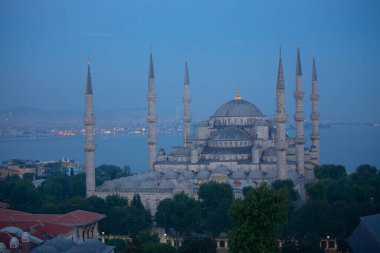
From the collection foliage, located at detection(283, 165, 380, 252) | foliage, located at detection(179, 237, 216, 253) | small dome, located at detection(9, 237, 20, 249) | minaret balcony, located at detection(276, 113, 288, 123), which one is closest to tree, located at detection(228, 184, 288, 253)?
foliage, located at detection(179, 237, 216, 253)

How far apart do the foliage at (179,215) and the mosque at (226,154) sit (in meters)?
4.05

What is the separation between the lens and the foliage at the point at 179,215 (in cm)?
2419

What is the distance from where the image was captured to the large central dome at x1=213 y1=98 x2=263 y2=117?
120 ft

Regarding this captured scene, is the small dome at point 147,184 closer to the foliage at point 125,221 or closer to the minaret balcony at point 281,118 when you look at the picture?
the foliage at point 125,221

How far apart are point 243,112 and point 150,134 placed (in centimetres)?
512

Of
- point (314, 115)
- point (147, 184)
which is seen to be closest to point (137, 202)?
point (147, 184)

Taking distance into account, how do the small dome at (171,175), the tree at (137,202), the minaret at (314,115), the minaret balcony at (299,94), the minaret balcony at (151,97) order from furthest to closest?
the minaret at (314,115) < the minaret balcony at (151,97) < the minaret balcony at (299,94) < the small dome at (171,175) < the tree at (137,202)

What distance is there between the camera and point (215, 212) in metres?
24.4

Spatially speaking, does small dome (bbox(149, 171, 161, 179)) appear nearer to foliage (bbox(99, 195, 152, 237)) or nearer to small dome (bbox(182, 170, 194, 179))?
small dome (bbox(182, 170, 194, 179))

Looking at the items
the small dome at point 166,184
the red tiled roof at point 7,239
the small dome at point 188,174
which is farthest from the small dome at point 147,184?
the red tiled roof at point 7,239

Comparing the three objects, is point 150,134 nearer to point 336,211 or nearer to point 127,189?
point 127,189

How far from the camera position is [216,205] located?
1034 inches

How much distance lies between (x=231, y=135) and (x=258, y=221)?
16722mm

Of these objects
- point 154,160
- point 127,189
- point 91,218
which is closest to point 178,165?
point 154,160
